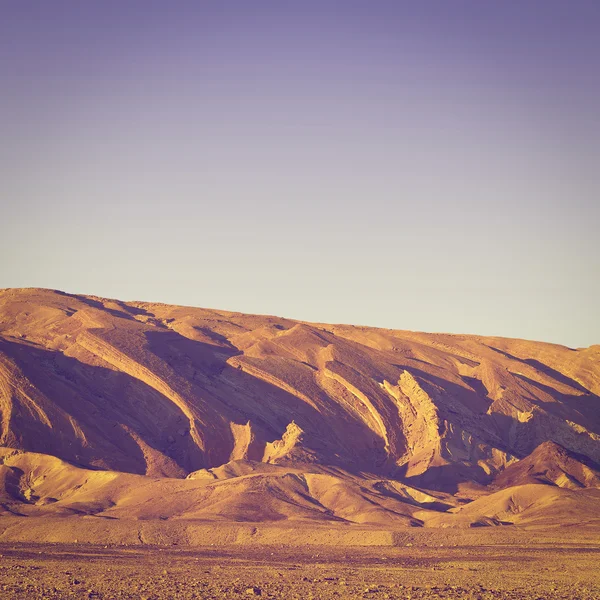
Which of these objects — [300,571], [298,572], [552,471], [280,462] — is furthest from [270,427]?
[298,572]

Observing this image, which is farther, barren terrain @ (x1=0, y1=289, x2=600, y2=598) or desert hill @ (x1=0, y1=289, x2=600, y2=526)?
desert hill @ (x1=0, y1=289, x2=600, y2=526)

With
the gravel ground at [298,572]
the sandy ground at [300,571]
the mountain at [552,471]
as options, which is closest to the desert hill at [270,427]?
the mountain at [552,471]

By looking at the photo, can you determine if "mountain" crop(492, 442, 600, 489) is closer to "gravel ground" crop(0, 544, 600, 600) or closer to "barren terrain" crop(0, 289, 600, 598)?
"barren terrain" crop(0, 289, 600, 598)

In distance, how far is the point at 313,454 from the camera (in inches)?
3487

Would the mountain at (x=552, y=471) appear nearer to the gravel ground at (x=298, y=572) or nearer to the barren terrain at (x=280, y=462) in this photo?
the barren terrain at (x=280, y=462)

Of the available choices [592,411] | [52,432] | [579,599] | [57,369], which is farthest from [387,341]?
[579,599]

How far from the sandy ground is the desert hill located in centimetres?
1469

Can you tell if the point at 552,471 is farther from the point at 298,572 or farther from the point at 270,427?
the point at 298,572

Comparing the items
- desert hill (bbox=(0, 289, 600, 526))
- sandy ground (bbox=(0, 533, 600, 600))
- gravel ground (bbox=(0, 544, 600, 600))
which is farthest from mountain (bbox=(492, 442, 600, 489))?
gravel ground (bbox=(0, 544, 600, 600))

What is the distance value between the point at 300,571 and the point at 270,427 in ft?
170

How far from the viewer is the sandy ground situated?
37.9 metres

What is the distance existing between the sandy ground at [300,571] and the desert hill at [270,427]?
14694 millimetres

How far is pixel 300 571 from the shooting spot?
45031 mm

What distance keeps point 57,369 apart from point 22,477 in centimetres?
2012
